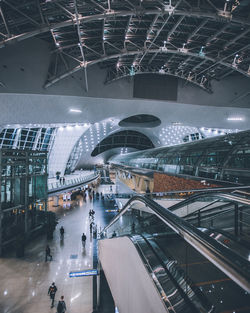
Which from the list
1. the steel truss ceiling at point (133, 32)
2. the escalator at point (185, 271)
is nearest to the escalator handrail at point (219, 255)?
the escalator at point (185, 271)

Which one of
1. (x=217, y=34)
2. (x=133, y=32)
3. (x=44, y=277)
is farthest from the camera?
(x=133, y=32)

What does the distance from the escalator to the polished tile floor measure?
5786 mm

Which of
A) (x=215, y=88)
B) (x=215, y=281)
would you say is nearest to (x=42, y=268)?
(x=215, y=281)

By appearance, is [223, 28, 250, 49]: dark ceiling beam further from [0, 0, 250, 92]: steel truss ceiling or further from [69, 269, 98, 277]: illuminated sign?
[69, 269, 98, 277]: illuminated sign

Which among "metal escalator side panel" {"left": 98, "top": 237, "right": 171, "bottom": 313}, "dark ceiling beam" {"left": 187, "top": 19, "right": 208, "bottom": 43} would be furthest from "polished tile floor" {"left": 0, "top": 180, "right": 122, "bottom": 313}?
"dark ceiling beam" {"left": 187, "top": 19, "right": 208, "bottom": 43}

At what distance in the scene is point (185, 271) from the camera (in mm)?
2814

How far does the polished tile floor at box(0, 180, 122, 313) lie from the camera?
8477 mm

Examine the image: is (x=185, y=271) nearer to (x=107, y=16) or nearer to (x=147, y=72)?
(x=107, y=16)

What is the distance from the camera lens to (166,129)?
1875 inches

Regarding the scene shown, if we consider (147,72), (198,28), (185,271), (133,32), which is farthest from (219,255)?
(147,72)

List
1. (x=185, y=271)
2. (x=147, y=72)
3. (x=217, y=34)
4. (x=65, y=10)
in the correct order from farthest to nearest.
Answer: (x=147, y=72)
(x=217, y=34)
(x=65, y=10)
(x=185, y=271)

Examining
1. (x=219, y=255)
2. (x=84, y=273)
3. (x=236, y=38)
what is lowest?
(x=84, y=273)

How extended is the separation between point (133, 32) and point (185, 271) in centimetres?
1910

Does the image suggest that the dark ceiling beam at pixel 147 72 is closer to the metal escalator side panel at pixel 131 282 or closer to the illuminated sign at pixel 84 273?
the illuminated sign at pixel 84 273
